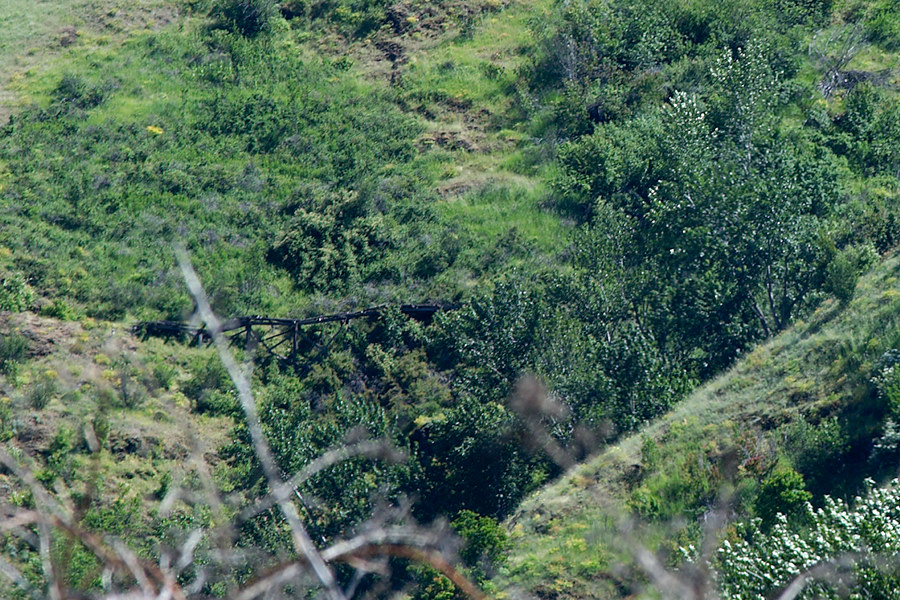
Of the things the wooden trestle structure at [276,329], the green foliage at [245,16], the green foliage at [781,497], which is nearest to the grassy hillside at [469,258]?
the green foliage at [781,497]

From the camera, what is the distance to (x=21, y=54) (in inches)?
2127

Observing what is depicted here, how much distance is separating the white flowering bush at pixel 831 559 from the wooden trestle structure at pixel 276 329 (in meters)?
22.5

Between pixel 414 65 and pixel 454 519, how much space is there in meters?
29.5

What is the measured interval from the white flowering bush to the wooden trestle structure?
73.7 feet

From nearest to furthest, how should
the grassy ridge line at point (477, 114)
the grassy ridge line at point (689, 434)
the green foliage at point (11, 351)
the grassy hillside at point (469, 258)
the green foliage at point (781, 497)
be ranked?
the green foliage at point (781, 497) < the grassy ridge line at point (689, 434) < the grassy hillside at point (469, 258) < the green foliage at point (11, 351) < the grassy ridge line at point (477, 114)

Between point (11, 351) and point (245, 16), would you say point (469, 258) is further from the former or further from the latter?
point (245, 16)

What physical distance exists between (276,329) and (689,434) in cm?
1849

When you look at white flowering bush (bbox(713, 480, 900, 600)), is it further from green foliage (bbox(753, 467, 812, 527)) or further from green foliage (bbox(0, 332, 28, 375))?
green foliage (bbox(0, 332, 28, 375))

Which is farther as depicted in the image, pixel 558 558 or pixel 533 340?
pixel 533 340

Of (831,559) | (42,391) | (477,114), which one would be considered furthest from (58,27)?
(831,559)

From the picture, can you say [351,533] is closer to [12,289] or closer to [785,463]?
[785,463]

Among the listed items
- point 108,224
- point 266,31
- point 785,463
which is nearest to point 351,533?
point 785,463

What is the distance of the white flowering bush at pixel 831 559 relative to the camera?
14055mm

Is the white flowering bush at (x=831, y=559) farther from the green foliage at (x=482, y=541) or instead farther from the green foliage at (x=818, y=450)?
the green foliage at (x=482, y=541)
